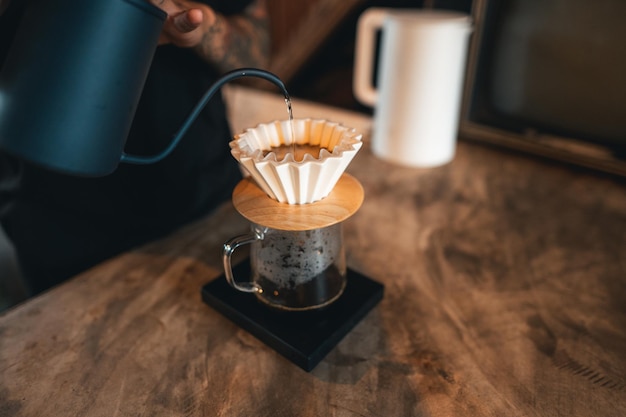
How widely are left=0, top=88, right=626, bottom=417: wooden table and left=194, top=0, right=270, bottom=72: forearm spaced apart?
337 mm

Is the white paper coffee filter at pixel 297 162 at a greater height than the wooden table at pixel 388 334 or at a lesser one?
greater

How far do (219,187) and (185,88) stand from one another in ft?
0.76

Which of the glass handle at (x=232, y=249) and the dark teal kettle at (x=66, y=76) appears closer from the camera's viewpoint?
the dark teal kettle at (x=66, y=76)

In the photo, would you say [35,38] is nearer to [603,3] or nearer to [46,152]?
[46,152]

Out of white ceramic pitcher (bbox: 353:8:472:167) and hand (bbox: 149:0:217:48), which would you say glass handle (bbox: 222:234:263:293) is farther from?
white ceramic pitcher (bbox: 353:8:472:167)

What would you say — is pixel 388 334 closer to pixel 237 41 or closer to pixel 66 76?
pixel 66 76

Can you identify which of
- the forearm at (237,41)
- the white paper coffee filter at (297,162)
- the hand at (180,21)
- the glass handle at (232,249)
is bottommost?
the glass handle at (232,249)

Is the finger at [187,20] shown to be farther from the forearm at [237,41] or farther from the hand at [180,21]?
the forearm at [237,41]

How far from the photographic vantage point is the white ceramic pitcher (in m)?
1.10

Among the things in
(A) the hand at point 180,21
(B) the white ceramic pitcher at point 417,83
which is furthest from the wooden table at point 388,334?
(A) the hand at point 180,21

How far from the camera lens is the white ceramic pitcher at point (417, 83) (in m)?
1.10

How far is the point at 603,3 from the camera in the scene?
3.50ft

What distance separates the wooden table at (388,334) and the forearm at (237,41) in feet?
1.11

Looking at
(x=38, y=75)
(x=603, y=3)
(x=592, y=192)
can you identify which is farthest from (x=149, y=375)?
(x=603, y=3)
